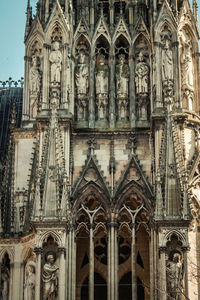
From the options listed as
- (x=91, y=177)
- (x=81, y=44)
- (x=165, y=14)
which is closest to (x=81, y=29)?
(x=81, y=44)

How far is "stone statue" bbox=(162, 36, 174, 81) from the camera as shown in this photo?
87.2 feet

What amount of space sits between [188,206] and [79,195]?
323 centimetres

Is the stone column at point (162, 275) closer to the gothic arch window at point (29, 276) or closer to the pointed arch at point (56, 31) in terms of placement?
the gothic arch window at point (29, 276)

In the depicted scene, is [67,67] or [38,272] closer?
[38,272]

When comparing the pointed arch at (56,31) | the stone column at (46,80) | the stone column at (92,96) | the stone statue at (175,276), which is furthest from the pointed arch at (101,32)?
the stone statue at (175,276)

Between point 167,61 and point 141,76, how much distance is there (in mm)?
962

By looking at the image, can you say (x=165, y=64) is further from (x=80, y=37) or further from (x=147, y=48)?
(x=80, y=37)

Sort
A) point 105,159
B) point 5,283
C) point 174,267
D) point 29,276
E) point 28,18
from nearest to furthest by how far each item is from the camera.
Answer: point 174,267
point 29,276
point 5,283
point 105,159
point 28,18

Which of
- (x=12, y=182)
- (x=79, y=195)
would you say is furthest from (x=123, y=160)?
(x=12, y=182)

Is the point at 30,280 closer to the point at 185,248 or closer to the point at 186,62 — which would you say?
the point at 185,248

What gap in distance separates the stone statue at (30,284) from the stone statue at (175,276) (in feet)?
12.6

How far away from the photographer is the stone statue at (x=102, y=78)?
89.1 feet

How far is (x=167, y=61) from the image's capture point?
26.8m

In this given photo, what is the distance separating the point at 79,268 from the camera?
25891 millimetres
